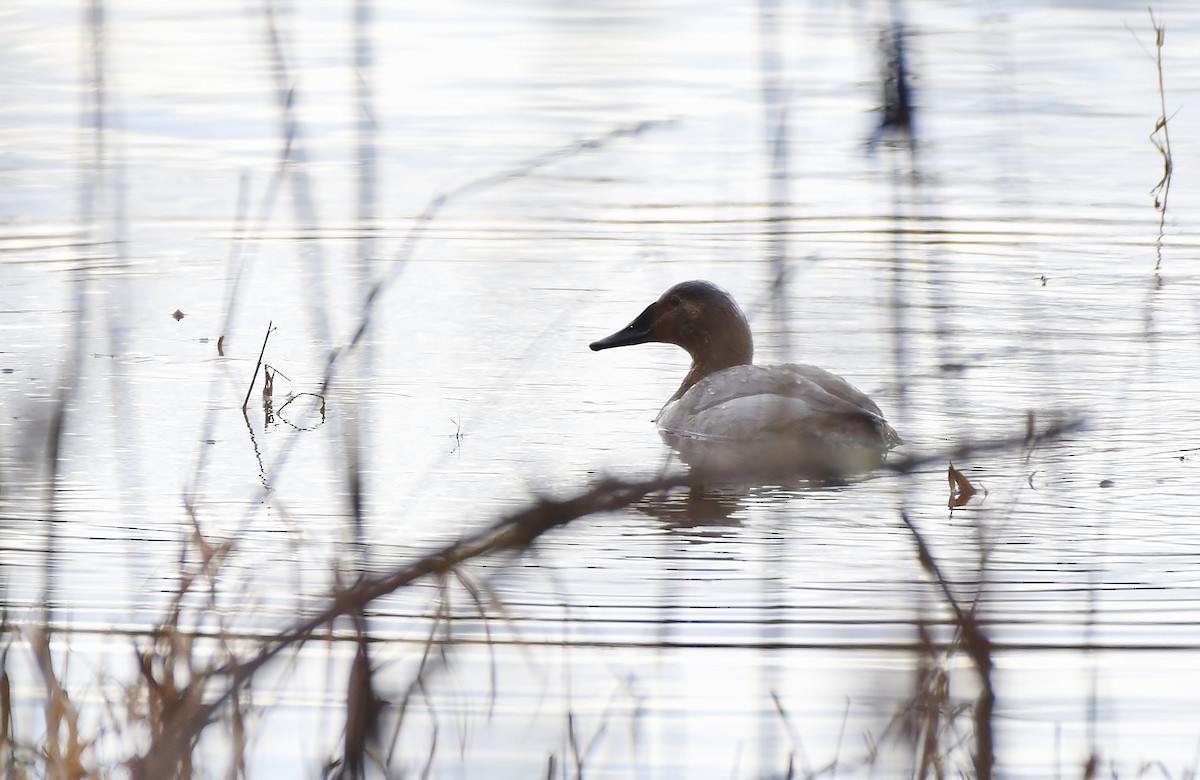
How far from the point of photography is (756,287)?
11.6 meters

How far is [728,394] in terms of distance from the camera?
915cm

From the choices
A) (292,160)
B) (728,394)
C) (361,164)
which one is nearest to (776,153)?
(361,164)

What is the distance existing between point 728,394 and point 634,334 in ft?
3.69

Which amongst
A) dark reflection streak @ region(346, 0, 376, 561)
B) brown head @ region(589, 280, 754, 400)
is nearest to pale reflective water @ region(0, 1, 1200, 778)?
dark reflection streak @ region(346, 0, 376, 561)

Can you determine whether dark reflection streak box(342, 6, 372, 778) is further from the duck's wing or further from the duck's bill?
the duck's bill

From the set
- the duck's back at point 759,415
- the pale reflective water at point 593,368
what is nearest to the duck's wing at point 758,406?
the duck's back at point 759,415

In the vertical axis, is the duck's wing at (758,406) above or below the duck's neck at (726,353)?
below

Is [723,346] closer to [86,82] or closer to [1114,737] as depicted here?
[1114,737]

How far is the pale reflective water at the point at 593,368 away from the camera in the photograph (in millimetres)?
3004

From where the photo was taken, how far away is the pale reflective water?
3.00 m

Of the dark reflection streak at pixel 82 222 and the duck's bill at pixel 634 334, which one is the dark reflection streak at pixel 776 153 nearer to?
the dark reflection streak at pixel 82 222

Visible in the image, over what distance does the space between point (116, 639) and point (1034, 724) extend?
2492mm

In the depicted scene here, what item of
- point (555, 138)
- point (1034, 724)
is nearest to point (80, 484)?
point (1034, 724)

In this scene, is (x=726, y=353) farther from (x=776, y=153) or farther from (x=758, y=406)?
(x=776, y=153)
